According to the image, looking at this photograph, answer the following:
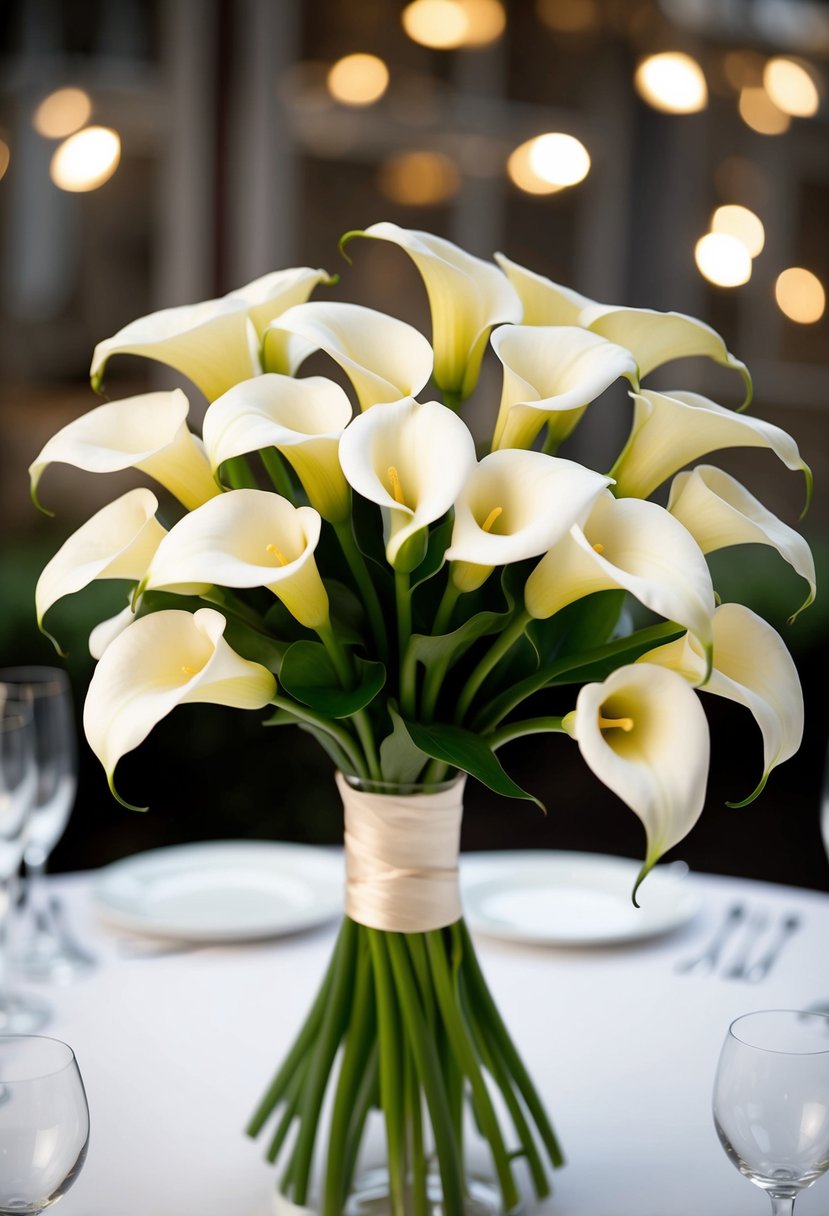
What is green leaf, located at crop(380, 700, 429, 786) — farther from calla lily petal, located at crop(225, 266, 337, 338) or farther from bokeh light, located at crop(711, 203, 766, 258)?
bokeh light, located at crop(711, 203, 766, 258)

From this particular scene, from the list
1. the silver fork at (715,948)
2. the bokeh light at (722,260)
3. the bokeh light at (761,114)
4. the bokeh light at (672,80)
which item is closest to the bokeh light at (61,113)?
the bokeh light at (672,80)

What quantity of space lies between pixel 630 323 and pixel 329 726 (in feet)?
1.02

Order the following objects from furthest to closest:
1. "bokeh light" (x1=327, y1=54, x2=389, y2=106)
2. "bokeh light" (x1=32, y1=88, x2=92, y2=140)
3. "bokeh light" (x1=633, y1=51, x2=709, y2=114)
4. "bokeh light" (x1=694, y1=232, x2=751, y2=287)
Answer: "bokeh light" (x1=694, y1=232, x2=751, y2=287) < "bokeh light" (x1=327, y1=54, x2=389, y2=106) < "bokeh light" (x1=633, y1=51, x2=709, y2=114) < "bokeh light" (x1=32, y1=88, x2=92, y2=140)

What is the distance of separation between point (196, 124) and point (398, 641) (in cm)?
364

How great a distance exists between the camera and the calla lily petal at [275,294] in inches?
32.1

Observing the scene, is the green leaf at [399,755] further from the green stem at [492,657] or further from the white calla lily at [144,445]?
the white calla lily at [144,445]

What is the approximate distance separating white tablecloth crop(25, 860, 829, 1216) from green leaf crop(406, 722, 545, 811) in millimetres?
305

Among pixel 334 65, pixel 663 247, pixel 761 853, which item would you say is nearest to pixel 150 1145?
pixel 761 853

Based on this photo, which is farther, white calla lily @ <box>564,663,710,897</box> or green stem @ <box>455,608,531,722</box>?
green stem @ <box>455,608,531,722</box>

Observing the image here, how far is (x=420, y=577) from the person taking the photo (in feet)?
2.41

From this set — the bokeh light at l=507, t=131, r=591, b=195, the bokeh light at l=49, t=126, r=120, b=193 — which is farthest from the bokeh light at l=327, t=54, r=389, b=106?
the bokeh light at l=49, t=126, r=120, b=193

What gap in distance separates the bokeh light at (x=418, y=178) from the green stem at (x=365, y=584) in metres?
3.89

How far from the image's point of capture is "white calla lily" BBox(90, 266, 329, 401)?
79 centimetres

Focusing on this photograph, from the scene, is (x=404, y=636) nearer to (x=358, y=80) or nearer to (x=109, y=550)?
(x=109, y=550)
